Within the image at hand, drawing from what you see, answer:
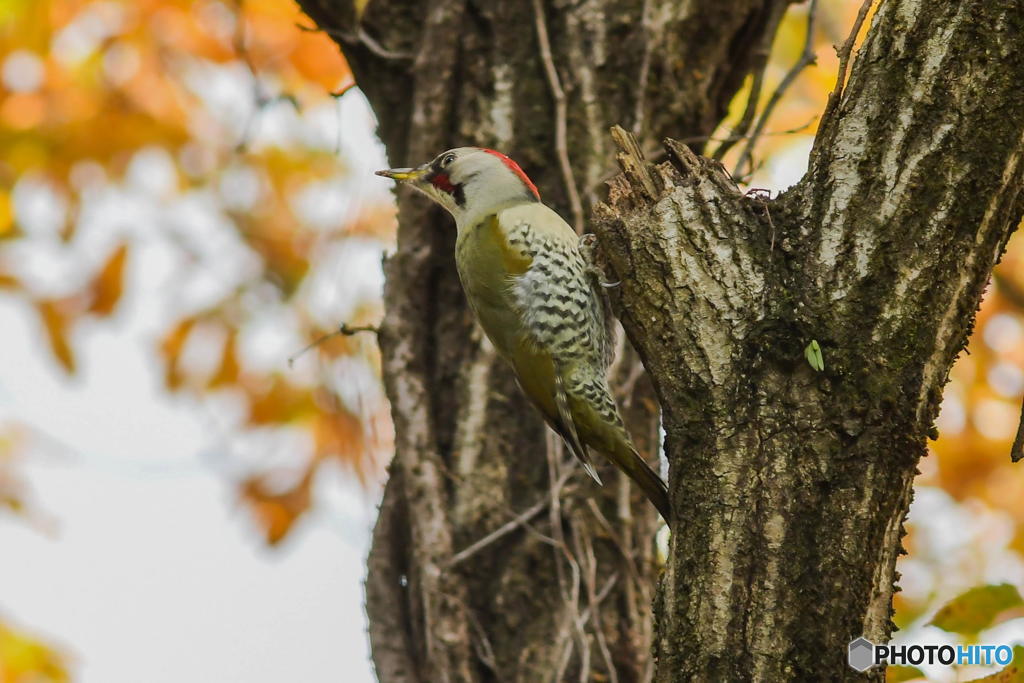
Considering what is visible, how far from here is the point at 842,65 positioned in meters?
2.29

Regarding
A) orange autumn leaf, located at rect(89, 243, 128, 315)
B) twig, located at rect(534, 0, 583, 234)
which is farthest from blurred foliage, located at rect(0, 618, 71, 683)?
twig, located at rect(534, 0, 583, 234)

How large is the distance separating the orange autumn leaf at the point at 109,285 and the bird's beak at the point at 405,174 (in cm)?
273

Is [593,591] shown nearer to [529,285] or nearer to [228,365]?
[529,285]

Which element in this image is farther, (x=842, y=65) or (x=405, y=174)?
(x=405, y=174)

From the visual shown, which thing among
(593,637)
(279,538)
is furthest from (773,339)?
(279,538)

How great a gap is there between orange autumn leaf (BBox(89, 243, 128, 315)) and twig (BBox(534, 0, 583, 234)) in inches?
122

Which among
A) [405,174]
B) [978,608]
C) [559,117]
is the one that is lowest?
[978,608]

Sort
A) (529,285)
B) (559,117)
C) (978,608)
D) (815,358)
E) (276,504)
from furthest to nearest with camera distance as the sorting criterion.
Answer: (276,504), (529,285), (559,117), (978,608), (815,358)

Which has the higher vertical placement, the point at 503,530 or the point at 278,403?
the point at 278,403

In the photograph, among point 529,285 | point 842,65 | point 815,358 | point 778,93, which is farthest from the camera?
point 778,93

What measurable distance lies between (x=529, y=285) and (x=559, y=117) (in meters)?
0.56

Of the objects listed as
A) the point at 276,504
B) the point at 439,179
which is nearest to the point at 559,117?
the point at 439,179

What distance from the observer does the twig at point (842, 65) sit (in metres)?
2.17

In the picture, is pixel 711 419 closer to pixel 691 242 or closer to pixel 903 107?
pixel 691 242
